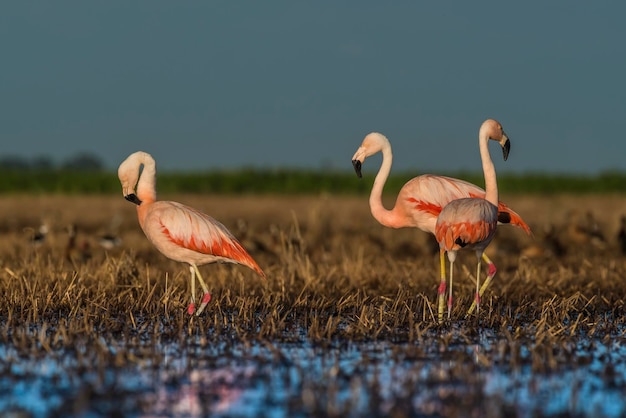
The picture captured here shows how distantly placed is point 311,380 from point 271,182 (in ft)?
125

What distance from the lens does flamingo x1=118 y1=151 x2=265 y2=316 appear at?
339 inches

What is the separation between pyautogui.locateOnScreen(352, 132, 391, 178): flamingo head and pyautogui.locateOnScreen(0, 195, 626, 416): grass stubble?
121cm

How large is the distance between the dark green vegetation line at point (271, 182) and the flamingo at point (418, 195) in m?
30.9

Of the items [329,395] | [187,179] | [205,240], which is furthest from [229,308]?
[187,179]

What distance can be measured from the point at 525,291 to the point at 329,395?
539 centimetres

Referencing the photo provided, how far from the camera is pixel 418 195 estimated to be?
958 cm

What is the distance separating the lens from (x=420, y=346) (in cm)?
686

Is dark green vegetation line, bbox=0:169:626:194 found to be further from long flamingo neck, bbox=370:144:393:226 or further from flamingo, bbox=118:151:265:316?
flamingo, bbox=118:151:265:316

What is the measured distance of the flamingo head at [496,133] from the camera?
9.38 metres

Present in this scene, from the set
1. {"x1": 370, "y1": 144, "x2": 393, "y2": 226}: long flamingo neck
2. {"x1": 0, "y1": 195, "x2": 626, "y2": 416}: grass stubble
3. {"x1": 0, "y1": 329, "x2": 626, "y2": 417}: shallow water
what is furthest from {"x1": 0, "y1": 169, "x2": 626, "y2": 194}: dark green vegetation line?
{"x1": 0, "y1": 329, "x2": 626, "y2": 417}: shallow water

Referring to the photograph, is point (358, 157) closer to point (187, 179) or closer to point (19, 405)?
point (19, 405)

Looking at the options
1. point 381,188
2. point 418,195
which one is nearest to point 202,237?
point 381,188

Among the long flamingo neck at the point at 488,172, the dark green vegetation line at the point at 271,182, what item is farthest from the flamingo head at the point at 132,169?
the dark green vegetation line at the point at 271,182

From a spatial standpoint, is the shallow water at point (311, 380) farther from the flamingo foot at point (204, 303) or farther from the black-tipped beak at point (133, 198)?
the black-tipped beak at point (133, 198)
